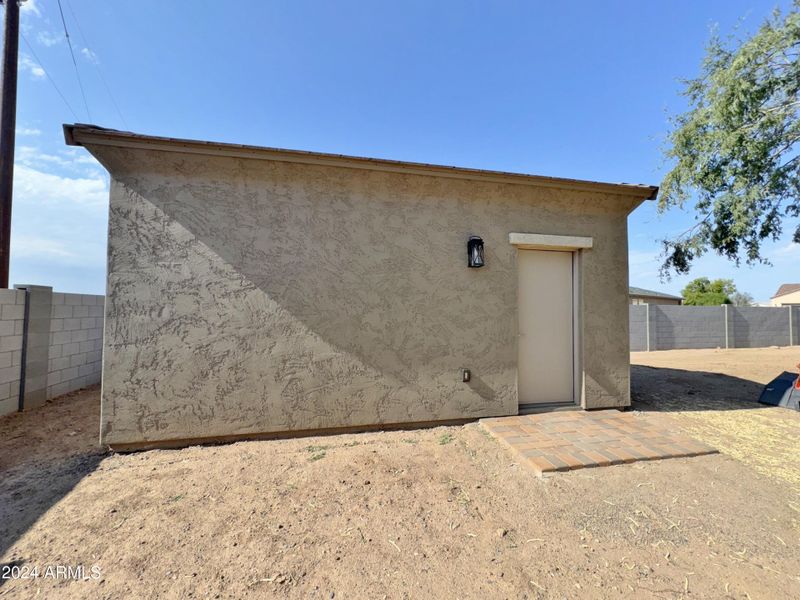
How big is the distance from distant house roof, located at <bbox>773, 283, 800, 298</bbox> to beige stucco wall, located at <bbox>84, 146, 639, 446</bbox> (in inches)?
2711

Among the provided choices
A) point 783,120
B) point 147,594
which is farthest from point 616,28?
point 147,594

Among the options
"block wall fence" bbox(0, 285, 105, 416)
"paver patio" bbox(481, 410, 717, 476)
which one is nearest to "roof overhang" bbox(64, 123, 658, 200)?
"block wall fence" bbox(0, 285, 105, 416)

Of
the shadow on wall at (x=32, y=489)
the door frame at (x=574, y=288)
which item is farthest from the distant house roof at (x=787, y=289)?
the shadow on wall at (x=32, y=489)

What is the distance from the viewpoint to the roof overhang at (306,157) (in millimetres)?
3994

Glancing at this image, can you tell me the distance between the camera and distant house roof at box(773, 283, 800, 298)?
4710 cm

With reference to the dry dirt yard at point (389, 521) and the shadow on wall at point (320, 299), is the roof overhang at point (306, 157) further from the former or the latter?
the dry dirt yard at point (389, 521)

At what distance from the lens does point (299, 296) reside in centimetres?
454

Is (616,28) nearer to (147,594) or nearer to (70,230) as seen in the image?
(147,594)

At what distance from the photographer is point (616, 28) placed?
7.90m

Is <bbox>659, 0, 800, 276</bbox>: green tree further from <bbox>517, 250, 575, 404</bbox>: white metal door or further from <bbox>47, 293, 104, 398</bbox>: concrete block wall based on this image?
<bbox>47, 293, 104, 398</bbox>: concrete block wall

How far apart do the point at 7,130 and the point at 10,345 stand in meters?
4.83

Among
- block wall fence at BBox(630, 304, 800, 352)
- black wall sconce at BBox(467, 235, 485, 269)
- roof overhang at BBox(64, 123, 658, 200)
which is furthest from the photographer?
block wall fence at BBox(630, 304, 800, 352)

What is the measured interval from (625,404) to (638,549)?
12.9ft

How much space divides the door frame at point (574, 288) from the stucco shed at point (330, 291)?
0.04 m
